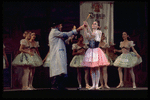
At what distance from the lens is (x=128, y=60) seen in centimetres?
785

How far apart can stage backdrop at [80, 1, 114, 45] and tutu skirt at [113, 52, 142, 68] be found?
39.5 inches

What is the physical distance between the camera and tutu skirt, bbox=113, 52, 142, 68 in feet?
25.6

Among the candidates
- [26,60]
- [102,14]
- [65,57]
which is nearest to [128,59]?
[102,14]

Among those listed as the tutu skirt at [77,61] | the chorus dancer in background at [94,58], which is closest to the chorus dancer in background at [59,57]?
the chorus dancer in background at [94,58]

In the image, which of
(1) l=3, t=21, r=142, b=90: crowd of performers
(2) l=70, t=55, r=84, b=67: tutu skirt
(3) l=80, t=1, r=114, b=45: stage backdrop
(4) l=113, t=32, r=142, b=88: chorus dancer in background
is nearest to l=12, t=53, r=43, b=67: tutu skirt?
(1) l=3, t=21, r=142, b=90: crowd of performers

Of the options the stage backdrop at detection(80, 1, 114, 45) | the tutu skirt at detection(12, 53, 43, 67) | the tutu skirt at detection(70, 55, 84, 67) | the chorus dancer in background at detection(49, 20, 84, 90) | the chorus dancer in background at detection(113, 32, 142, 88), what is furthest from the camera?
the stage backdrop at detection(80, 1, 114, 45)

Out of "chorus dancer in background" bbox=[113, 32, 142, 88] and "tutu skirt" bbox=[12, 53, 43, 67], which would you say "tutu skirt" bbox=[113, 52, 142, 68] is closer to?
"chorus dancer in background" bbox=[113, 32, 142, 88]

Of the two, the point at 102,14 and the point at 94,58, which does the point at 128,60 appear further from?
the point at 102,14

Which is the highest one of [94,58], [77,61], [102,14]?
[102,14]

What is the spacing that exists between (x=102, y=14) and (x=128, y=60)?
190cm

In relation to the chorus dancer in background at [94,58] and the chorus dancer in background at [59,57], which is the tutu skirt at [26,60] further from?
the chorus dancer in background at [94,58]

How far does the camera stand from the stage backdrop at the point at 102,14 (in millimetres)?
8844

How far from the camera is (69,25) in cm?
936

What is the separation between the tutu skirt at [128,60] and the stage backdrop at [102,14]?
1004 millimetres
